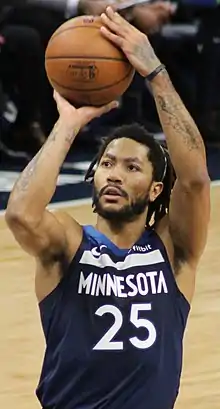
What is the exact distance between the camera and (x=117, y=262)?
9.61 feet

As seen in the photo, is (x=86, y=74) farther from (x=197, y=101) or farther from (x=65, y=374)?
(x=197, y=101)

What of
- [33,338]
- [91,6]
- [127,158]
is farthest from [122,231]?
[91,6]

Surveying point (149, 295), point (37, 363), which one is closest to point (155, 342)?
point (149, 295)

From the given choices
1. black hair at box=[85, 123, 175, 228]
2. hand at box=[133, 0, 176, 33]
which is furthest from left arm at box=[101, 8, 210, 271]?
hand at box=[133, 0, 176, 33]

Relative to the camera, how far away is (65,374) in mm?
2859

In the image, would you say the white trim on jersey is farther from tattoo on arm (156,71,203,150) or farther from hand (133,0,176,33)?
hand (133,0,176,33)

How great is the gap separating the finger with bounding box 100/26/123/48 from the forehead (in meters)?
0.30

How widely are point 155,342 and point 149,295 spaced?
12cm

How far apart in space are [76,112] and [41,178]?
0.68 ft

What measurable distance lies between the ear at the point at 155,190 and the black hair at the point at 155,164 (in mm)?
13

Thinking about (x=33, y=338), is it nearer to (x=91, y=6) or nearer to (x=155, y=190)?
(x=155, y=190)

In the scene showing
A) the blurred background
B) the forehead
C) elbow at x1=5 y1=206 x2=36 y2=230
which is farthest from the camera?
the blurred background

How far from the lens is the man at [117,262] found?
2.83 meters

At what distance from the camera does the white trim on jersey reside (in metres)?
2.91
